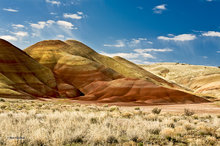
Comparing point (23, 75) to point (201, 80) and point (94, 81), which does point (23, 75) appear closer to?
point (94, 81)

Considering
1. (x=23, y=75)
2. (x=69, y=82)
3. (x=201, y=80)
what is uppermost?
(x=201, y=80)

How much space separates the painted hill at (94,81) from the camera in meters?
65.1

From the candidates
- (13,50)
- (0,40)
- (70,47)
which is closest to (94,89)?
(13,50)

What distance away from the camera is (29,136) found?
7.66 m

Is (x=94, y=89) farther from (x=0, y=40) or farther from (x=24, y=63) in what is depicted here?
(x=0, y=40)

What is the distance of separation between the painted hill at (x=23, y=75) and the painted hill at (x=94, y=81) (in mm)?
5788

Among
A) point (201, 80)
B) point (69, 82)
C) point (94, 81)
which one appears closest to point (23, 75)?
point (69, 82)

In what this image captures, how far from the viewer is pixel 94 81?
85.5 meters

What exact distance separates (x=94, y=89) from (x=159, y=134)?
6812 centimetres

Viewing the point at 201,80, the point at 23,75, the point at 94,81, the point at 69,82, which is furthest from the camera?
the point at 201,80

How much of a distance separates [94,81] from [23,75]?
2724 cm

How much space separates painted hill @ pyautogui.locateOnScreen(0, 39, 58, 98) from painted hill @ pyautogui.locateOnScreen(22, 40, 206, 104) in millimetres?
5788

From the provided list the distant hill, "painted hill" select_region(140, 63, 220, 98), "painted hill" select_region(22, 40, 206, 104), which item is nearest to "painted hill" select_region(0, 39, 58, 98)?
the distant hill

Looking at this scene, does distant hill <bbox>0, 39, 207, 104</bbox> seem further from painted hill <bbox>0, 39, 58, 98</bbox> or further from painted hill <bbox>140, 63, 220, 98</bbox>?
painted hill <bbox>140, 63, 220, 98</bbox>
